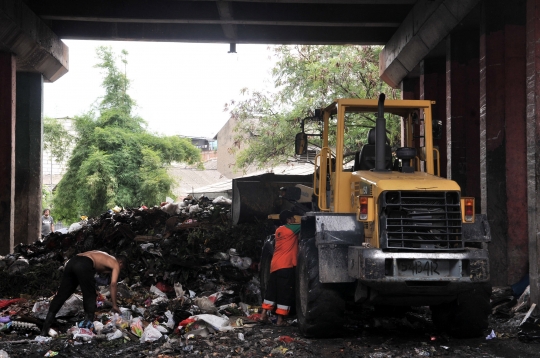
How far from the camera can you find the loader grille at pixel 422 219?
7191 mm

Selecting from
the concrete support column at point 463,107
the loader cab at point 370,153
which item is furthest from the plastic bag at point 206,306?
the concrete support column at point 463,107

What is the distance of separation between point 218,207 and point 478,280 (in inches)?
349

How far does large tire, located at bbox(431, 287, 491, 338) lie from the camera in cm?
768

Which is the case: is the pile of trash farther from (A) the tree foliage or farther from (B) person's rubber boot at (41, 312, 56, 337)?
(A) the tree foliage

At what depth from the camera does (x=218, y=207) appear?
15.2 metres

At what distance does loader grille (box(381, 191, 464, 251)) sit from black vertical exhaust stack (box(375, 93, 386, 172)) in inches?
31.1

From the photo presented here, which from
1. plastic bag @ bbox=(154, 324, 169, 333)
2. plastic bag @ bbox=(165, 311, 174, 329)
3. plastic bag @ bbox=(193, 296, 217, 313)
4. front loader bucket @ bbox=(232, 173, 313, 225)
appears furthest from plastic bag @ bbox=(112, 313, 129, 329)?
front loader bucket @ bbox=(232, 173, 313, 225)

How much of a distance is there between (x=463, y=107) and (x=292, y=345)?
27.5 feet

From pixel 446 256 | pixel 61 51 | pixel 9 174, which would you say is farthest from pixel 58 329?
pixel 61 51

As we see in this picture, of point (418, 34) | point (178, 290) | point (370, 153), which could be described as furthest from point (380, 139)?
point (418, 34)

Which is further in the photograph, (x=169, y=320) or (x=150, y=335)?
(x=169, y=320)

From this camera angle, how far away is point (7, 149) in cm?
1557

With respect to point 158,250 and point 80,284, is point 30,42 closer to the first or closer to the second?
point 158,250

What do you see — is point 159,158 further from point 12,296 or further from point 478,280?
point 478,280
